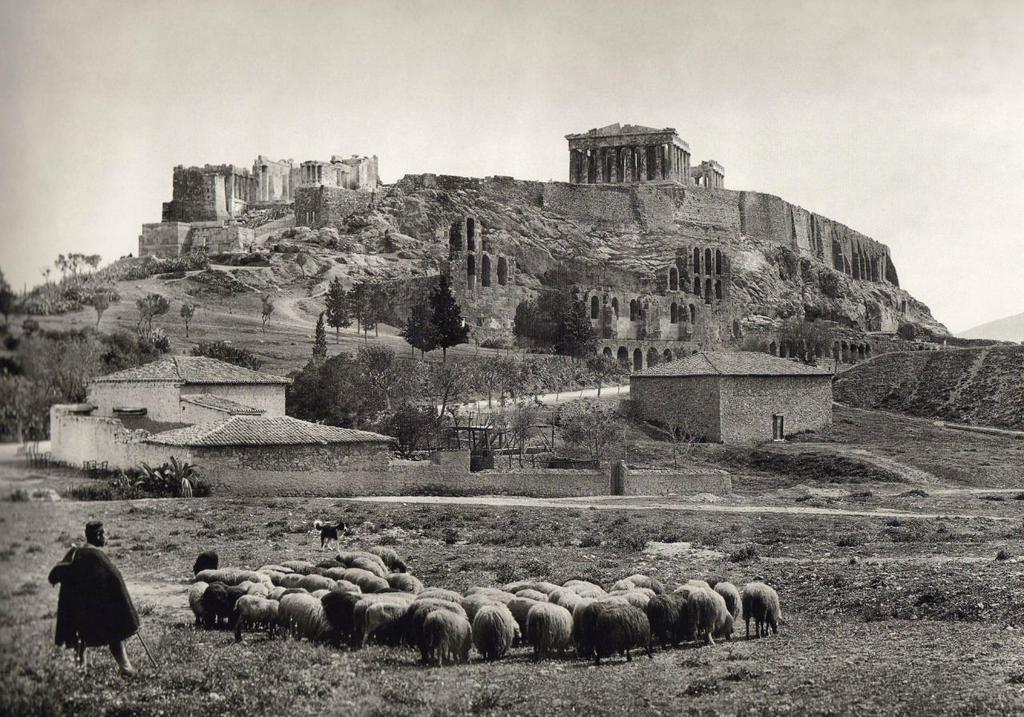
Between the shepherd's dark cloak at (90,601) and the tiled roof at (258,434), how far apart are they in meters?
13.4

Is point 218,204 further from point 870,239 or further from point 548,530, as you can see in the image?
point 548,530

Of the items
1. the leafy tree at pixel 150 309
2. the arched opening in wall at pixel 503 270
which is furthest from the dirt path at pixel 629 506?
the arched opening in wall at pixel 503 270

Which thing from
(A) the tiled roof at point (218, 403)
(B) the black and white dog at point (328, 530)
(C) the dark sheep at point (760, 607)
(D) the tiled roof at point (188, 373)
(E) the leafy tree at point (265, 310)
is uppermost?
(E) the leafy tree at point (265, 310)

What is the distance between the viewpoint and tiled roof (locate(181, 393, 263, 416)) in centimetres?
2648

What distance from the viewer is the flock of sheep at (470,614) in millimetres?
12125

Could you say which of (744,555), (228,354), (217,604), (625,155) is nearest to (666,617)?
(217,604)

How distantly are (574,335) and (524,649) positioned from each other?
194 ft

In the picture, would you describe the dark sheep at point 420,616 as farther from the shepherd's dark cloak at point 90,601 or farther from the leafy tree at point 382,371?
the leafy tree at point 382,371

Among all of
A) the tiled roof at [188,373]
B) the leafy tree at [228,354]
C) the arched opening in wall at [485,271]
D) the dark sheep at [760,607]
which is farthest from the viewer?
the arched opening in wall at [485,271]

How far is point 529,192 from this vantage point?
10012 centimetres

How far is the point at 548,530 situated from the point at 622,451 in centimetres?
2036

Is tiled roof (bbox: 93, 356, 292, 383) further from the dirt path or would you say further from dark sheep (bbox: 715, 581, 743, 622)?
dark sheep (bbox: 715, 581, 743, 622)

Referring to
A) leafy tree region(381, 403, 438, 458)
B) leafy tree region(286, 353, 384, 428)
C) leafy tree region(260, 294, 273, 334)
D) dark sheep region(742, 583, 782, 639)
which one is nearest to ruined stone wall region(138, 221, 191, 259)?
leafy tree region(260, 294, 273, 334)

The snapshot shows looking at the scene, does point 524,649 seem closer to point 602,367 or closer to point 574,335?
point 602,367
